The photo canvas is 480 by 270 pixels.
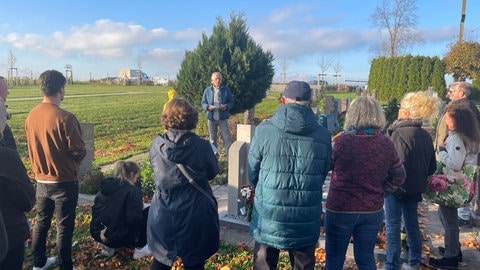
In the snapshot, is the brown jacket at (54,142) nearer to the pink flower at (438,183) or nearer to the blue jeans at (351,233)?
the blue jeans at (351,233)

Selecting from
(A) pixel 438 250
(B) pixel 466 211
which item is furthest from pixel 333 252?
(B) pixel 466 211

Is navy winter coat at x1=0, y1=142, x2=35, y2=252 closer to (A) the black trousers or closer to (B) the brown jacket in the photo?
(B) the brown jacket

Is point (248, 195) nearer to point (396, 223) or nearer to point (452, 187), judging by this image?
point (396, 223)

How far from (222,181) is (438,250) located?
3.81 metres

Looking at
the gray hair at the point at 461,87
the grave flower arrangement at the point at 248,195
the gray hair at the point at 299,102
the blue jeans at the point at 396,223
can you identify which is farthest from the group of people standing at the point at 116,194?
the gray hair at the point at 461,87

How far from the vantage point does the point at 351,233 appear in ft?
10.1

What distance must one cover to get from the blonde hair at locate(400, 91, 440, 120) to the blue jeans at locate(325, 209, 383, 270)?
103cm

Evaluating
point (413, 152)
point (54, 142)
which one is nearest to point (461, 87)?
point (413, 152)

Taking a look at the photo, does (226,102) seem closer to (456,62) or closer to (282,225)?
(282,225)

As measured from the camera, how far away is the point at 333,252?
3.09 metres

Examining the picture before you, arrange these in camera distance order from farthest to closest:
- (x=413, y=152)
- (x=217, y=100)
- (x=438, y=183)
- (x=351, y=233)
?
(x=217, y=100)
(x=438, y=183)
(x=413, y=152)
(x=351, y=233)

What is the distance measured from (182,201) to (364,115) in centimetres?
150

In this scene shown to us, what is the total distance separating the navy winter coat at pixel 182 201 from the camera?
2.84 meters

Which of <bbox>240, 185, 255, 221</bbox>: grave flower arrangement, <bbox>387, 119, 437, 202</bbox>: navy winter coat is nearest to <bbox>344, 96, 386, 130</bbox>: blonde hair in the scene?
<bbox>387, 119, 437, 202</bbox>: navy winter coat
